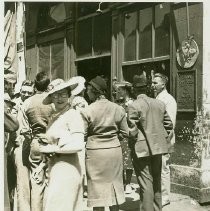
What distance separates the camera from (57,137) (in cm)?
342

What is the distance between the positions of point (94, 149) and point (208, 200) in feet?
6.19

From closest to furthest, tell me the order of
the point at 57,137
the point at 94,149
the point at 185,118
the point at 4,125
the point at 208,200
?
the point at 57,137 < the point at 4,125 < the point at 94,149 < the point at 208,200 < the point at 185,118

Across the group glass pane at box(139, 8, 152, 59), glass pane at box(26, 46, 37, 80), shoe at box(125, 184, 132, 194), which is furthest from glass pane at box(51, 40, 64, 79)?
shoe at box(125, 184, 132, 194)

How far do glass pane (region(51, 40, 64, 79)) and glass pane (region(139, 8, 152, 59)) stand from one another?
2.69m

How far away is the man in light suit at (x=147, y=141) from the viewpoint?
4.36 metres

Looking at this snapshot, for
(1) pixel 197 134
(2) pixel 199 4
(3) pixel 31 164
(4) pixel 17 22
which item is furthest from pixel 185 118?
(4) pixel 17 22

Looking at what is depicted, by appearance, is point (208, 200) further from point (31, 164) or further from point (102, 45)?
point (102, 45)

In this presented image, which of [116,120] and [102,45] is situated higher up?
[102,45]

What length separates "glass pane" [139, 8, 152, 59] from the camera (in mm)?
6438

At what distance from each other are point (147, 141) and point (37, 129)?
1.13 m

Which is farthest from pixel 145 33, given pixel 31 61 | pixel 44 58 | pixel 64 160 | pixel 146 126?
pixel 31 61

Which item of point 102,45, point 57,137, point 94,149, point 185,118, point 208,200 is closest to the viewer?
point 57,137

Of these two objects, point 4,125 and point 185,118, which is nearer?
point 4,125

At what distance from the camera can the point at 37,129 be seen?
4.22m
